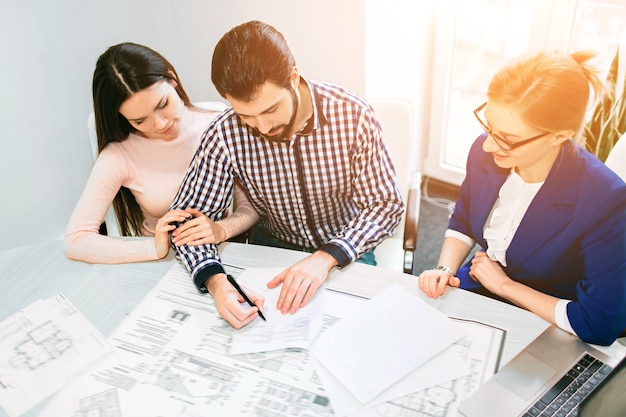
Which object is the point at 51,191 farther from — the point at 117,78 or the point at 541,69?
the point at 541,69

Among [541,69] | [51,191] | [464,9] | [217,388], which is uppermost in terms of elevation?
[541,69]

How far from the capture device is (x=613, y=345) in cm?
99

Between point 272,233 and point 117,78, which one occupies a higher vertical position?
point 117,78

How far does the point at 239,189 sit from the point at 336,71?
747 mm

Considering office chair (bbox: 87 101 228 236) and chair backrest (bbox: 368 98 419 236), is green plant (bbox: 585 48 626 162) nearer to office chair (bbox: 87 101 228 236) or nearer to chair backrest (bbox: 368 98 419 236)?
chair backrest (bbox: 368 98 419 236)

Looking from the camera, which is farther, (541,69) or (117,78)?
(117,78)

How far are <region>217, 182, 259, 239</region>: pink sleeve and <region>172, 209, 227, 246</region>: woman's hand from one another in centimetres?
6

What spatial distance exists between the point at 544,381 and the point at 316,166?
2.60 feet

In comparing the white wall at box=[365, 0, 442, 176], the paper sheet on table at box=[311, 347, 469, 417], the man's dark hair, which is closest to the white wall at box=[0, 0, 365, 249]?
the white wall at box=[365, 0, 442, 176]

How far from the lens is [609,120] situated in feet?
5.85

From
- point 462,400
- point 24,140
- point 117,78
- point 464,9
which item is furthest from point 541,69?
point 24,140

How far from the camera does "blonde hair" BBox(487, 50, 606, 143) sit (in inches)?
40.2

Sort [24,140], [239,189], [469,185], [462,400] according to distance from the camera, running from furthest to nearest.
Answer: [24,140], [239,189], [469,185], [462,400]

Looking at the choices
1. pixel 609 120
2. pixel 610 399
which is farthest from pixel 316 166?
pixel 609 120
